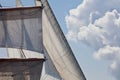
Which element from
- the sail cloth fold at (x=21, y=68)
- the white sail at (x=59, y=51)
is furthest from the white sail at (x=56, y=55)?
the sail cloth fold at (x=21, y=68)

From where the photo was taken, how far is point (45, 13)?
2431 cm

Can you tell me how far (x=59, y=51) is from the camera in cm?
2300

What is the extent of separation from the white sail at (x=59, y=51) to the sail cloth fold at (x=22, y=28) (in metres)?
2.60

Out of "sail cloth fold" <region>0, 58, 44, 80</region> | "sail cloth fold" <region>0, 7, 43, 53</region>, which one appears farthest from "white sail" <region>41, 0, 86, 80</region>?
"sail cloth fold" <region>0, 58, 44, 80</region>

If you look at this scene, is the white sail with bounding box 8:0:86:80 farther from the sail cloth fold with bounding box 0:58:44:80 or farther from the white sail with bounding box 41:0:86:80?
the sail cloth fold with bounding box 0:58:44:80

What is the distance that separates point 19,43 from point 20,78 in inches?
123

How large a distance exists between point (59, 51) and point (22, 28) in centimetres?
644

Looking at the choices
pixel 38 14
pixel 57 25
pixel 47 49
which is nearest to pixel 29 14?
pixel 38 14

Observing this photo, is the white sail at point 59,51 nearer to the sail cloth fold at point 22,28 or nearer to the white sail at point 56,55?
the white sail at point 56,55

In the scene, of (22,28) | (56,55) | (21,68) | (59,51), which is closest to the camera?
(59,51)

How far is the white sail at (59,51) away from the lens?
21531mm

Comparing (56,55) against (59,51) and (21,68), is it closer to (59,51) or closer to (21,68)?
(59,51)

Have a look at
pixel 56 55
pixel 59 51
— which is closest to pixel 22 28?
pixel 56 55

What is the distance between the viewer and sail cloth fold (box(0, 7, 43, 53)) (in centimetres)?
2780
